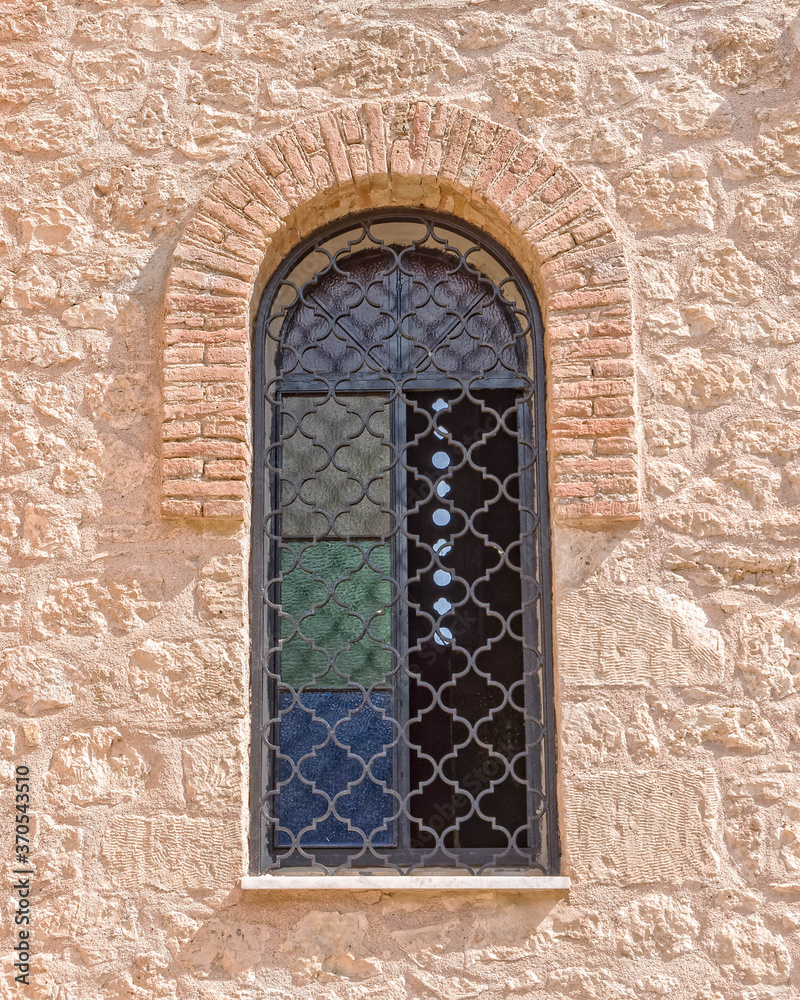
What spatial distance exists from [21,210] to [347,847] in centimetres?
248

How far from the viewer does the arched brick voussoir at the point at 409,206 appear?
3.24 meters

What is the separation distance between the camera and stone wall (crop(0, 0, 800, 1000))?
3000 millimetres

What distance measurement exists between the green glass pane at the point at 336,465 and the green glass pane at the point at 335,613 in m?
0.08

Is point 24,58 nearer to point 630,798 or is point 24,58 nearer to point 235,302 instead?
point 235,302

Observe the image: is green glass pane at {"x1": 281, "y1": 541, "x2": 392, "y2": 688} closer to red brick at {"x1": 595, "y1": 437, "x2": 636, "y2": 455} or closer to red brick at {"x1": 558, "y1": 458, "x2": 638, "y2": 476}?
red brick at {"x1": 558, "y1": 458, "x2": 638, "y2": 476}

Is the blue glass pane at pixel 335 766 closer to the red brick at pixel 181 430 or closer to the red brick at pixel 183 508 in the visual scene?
the red brick at pixel 183 508

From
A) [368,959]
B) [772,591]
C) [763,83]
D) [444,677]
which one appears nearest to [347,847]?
[368,959]

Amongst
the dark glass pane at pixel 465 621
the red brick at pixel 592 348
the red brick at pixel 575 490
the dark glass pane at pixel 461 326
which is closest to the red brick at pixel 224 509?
the dark glass pane at pixel 465 621

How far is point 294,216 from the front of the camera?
3.47 metres

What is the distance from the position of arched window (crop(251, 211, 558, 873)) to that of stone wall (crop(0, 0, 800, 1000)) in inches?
7.7

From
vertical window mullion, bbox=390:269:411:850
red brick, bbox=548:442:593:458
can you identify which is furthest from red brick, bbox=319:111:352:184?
red brick, bbox=548:442:593:458

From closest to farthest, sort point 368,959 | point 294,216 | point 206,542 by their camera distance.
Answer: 1. point 368,959
2. point 206,542
3. point 294,216

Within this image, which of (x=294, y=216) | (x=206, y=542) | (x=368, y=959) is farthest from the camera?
(x=294, y=216)

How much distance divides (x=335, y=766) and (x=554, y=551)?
1035 millimetres
